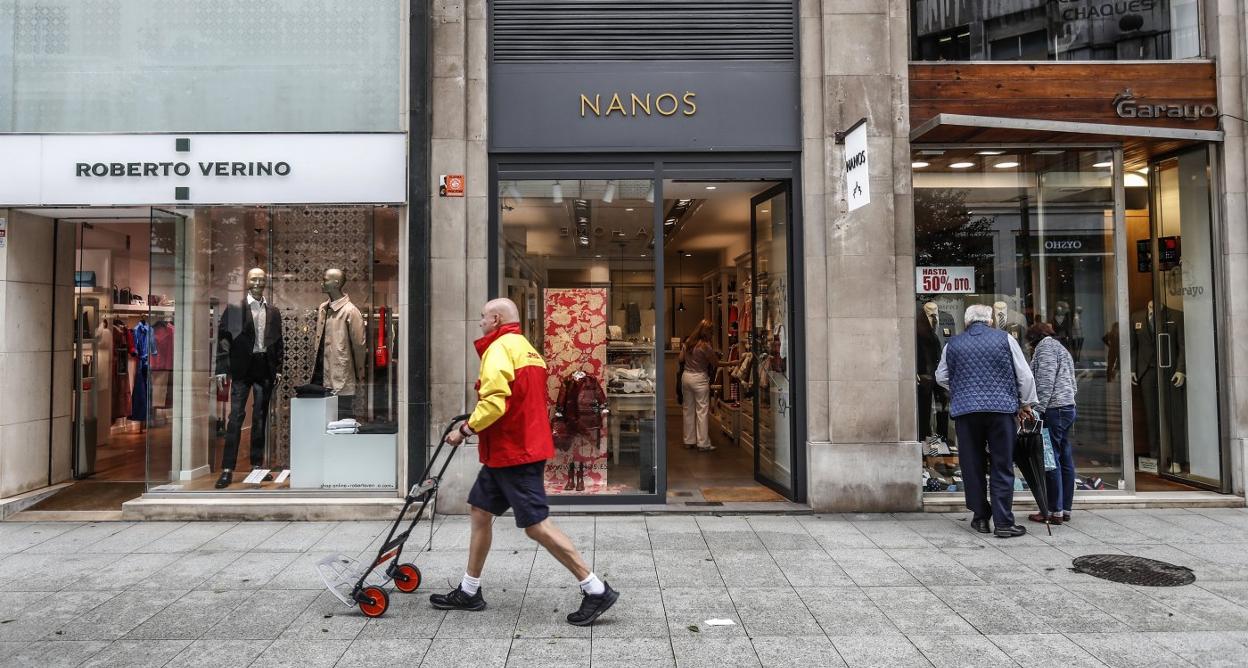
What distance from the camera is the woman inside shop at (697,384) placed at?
1101 cm

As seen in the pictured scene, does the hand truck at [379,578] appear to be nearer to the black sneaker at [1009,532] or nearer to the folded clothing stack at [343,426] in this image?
the folded clothing stack at [343,426]

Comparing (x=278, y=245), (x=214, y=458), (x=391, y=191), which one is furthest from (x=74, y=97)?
(x=214, y=458)

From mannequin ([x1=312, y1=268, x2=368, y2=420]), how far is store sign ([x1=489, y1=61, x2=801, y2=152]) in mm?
2505

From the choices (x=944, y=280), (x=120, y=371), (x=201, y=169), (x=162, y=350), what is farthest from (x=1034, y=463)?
(x=120, y=371)

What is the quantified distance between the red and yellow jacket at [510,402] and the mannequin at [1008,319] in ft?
18.8

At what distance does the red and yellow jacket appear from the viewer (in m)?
4.28

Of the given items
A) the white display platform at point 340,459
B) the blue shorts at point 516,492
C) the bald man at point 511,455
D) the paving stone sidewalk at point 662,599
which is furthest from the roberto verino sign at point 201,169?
the blue shorts at point 516,492

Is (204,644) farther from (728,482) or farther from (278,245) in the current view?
(728,482)

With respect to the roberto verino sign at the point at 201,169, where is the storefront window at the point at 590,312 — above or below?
below

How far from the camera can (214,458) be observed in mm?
7863

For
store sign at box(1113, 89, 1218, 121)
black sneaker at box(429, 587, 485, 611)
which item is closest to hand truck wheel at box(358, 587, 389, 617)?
black sneaker at box(429, 587, 485, 611)

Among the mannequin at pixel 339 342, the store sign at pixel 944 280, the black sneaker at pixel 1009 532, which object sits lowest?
the black sneaker at pixel 1009 532

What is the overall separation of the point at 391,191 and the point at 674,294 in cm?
666

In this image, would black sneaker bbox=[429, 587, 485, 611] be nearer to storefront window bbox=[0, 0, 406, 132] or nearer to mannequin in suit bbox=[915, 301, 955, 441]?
storefront window bbox=[0, 0, 406, 132]
